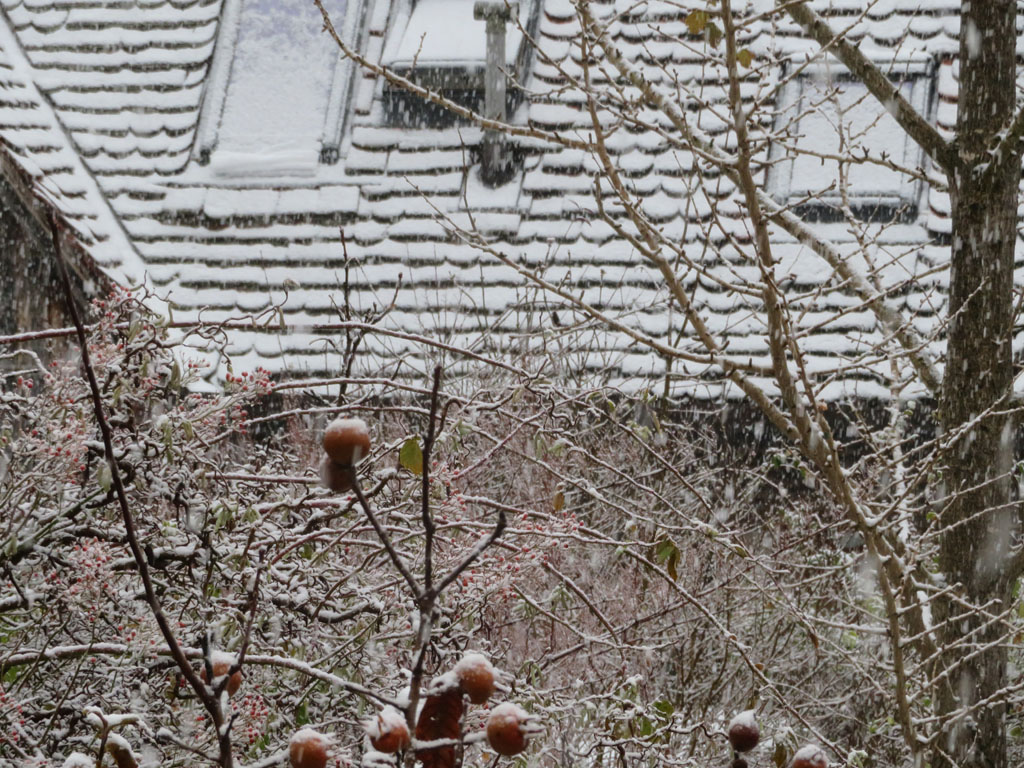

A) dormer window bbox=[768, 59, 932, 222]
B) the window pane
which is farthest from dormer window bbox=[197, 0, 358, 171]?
dormer window bbox=[768, 59, 932, 222]

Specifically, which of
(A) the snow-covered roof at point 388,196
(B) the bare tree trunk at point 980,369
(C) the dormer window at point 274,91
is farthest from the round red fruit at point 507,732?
(C) the dormer window at point 274,91

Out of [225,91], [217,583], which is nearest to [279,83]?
[225,91]

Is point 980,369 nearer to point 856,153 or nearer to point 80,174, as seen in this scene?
point 856,153

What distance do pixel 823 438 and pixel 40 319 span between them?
5702mm

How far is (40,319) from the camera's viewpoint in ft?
22.9

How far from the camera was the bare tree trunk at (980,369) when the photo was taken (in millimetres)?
3346

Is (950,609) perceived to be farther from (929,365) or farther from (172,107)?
(172,107)

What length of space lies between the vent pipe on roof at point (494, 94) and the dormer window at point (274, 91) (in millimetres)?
1065

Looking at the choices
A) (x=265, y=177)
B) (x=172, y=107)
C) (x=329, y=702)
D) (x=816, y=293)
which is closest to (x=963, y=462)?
(x=816, y=293)

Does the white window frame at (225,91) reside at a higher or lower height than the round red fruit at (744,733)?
higher

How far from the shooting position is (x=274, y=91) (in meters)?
7.75

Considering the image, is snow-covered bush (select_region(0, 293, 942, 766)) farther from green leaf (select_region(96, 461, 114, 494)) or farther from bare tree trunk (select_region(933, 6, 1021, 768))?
bare tree trunk (select_region(933, 6, 1021, 768))

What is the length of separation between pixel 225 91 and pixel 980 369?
6002mm

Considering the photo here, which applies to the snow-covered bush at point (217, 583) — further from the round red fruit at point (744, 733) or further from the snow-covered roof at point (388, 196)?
the snow-covered roof at point (388, 196)
